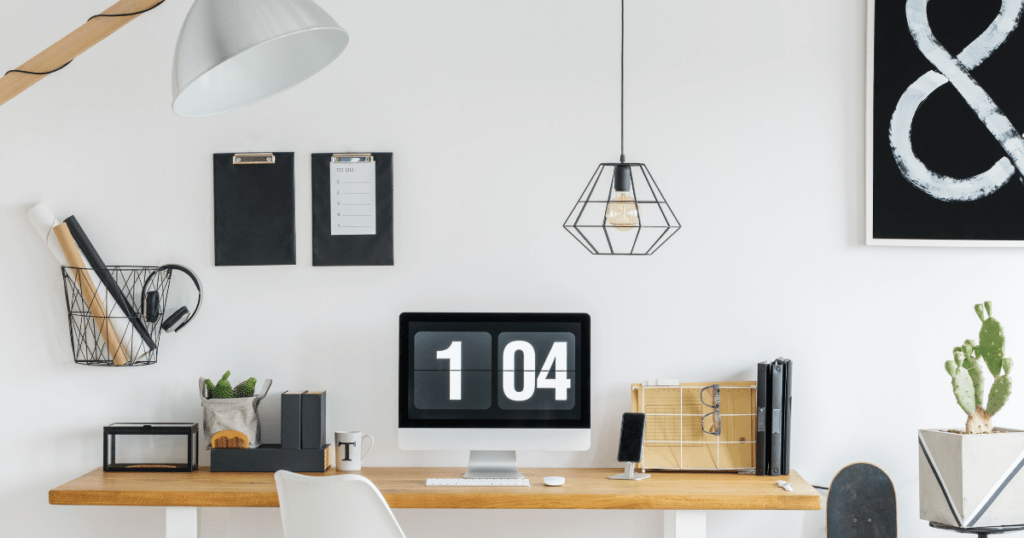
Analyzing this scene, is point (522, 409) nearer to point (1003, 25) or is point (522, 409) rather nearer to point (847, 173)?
point (847, 173)

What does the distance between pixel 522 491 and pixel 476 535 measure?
43 cm

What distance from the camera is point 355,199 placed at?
219cm

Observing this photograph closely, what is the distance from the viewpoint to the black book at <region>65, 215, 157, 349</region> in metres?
2.13

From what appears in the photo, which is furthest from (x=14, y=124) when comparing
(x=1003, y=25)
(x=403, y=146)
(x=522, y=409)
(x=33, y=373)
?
(x=1003, y=25)

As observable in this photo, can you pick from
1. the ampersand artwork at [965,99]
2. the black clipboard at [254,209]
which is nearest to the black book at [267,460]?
the black clipboard at [254,209]

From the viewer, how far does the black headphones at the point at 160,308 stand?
213cm

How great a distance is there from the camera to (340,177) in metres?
2.19

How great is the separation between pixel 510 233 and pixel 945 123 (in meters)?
1.33

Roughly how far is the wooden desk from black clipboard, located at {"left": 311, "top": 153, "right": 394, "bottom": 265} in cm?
65

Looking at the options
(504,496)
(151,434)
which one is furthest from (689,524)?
(151,434)

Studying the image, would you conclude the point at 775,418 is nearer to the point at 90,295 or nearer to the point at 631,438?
the point at 631,438

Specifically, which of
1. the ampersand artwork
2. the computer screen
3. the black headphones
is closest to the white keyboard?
the computer screen

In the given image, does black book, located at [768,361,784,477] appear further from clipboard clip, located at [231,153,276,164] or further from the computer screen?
clipboard clip, located at [231,153,276,164]

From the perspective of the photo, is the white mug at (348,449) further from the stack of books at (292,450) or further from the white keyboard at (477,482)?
the white keyboard at (477,482)
